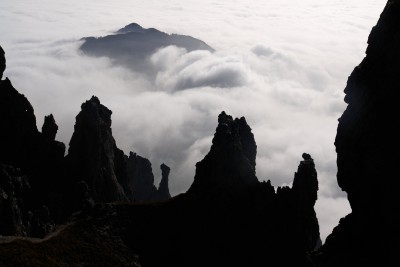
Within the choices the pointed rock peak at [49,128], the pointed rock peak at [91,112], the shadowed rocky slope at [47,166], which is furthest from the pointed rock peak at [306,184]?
the pointed rock peak at [49,128]

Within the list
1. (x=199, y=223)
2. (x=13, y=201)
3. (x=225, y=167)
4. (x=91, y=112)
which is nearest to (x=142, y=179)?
(x=91, y=112)

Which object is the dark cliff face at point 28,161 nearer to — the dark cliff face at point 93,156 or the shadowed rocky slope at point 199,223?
the shadowed rocky slope at point 199,223

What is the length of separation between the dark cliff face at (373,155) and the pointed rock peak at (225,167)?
24.3 m

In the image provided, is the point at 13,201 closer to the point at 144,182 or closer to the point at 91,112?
the point at 91,112

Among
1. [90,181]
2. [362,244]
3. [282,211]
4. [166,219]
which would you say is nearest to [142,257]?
[166,219]

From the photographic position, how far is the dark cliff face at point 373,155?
4653 cm

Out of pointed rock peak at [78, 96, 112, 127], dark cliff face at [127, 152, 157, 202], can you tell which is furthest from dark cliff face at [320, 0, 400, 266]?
dark cliff face at [127, 152, 157, 202]

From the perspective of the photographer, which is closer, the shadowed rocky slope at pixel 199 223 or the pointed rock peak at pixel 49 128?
the shadowed rocky slope at pixel 199 223

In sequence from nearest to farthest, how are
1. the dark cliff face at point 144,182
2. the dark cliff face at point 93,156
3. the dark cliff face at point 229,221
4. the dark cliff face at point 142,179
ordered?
the dark cliff face at point 229,221 → the dark cliff face at point 93,156 → the dark cliff face at point 144,182 → the dark cliff face at point 142,179

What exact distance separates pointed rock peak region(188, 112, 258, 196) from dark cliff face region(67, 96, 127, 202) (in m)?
39.7

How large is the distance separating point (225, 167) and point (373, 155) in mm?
32915

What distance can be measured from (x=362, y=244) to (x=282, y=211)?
2727 cm

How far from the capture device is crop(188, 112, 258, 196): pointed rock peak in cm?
7831

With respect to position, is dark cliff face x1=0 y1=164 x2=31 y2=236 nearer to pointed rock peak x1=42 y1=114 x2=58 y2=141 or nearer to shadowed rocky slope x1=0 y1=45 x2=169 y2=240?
shadowed rocky slope x1=0 y1=45 x2=169 y2=240
